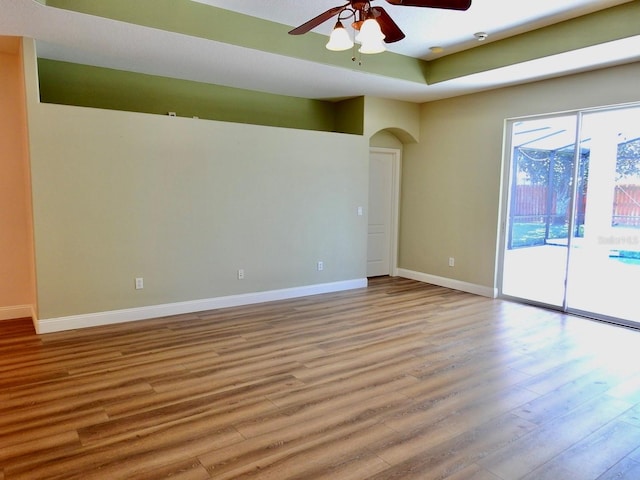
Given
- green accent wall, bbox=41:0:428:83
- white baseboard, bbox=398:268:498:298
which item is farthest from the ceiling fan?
white baseboard, bbox=398:268:498:298

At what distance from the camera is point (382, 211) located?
729 cm

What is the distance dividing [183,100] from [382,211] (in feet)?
12.0

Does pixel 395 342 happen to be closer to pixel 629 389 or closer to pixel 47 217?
pixel 629 389

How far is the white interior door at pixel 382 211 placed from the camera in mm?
7121

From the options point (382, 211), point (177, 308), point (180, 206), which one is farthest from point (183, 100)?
point (382, 211)

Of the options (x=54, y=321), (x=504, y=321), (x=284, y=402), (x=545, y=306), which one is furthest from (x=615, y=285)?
(x=54, y=321)

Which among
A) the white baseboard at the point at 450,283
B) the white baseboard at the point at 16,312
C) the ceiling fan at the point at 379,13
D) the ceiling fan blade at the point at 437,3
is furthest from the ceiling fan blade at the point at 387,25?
the white baseboard at the point at 16,312

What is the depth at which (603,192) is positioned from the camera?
191 inches

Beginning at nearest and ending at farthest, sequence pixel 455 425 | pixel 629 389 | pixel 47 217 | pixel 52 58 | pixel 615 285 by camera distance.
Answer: pixel 455 425, pixel 629 389, pixel 47 217, pixel 52 58, pixel 615 285

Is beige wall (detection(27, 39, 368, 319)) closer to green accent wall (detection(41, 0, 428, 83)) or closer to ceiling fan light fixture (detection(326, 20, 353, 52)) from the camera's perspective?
green accent wall (detection(41, 0, 428, 83))

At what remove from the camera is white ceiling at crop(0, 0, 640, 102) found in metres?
3.67

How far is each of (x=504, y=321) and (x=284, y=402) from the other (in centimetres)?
310

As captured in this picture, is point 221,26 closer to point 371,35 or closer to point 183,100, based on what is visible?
point 183,100

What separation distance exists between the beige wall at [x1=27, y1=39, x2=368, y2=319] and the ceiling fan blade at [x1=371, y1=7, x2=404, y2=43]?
270 cm
